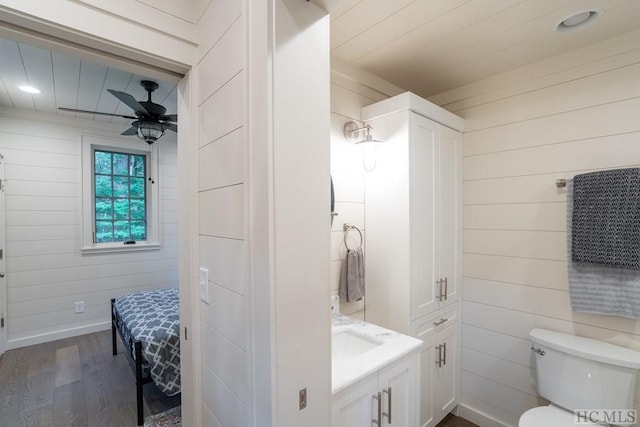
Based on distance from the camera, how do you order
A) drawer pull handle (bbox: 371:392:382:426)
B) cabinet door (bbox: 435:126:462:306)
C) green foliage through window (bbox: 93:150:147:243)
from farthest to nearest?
1. green foliage through window (bbox: 93:150:147:243)
2. cabinet door (bbox: 435:126:462:306)
3. drawer pull handle (bbox: 371:392:382:426)

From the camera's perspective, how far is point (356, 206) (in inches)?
77.5

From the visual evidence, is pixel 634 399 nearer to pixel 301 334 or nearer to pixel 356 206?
pixel 356 206

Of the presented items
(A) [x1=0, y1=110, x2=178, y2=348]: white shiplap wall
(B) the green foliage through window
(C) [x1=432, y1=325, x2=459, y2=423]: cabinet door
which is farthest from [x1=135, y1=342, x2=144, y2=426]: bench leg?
(B) the green foliage through window

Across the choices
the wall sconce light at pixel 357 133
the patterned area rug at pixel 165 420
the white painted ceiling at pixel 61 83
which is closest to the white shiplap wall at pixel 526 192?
the wall sconce light at pixel 357 133

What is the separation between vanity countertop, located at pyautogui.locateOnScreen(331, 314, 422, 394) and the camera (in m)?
1.13

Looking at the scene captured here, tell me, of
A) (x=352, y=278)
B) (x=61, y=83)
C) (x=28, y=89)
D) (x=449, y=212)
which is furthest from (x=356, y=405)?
(x=28, y=89)

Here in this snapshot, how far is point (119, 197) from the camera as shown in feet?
13.3

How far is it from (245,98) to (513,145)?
6.32 feet

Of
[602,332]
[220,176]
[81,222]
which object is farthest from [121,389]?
[602,332]

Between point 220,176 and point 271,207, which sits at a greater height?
point 220,176

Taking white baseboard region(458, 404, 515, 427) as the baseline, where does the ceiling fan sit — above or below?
above

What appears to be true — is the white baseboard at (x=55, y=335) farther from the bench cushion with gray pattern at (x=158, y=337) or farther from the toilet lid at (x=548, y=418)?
the toilet lid at (x=548, y=418)

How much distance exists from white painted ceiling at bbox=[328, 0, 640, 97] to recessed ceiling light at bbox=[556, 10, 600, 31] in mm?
28

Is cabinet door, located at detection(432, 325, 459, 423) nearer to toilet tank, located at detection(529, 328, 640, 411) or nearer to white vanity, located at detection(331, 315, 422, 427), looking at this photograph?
toilet tank, located at detection(529, 328, 640, 411)
